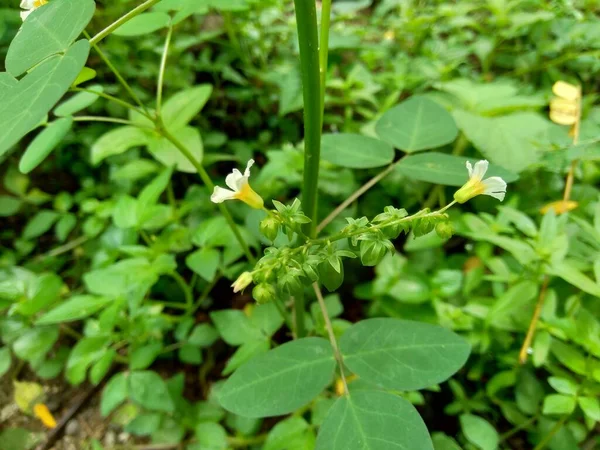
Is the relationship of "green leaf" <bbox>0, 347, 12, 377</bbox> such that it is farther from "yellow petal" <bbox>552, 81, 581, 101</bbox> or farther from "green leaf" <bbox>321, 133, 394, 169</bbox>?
"yellow petal" <bbox>552, 81, 581, 101</bbox>

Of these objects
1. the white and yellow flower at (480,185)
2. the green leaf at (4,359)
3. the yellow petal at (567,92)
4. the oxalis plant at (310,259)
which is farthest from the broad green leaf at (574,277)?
the green leaf at (4,359)

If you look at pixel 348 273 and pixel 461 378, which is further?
pixel 348 273

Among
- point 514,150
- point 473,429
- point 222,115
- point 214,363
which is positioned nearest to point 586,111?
point 514,150

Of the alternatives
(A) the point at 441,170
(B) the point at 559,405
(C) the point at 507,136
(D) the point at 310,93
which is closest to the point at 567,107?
(C) the point at 507,136

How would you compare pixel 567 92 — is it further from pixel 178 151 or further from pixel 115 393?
pixel 115 393

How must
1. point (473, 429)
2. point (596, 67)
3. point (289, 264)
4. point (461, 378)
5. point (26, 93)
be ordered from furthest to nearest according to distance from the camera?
1. point (596, 67)
2. point (461, 378)
3. point (473, 429)
4. point (289, 264)
5. point (26, 93)

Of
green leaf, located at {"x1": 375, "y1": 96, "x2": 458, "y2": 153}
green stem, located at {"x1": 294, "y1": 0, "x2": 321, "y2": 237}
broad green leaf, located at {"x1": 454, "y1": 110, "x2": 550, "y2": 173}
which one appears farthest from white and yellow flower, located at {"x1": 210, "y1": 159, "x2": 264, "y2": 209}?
broad green leaf, located at {"x1": 454, "y1": 110, "x2": 550, "y2": 173}

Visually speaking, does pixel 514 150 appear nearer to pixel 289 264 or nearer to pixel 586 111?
pixel 586 111
